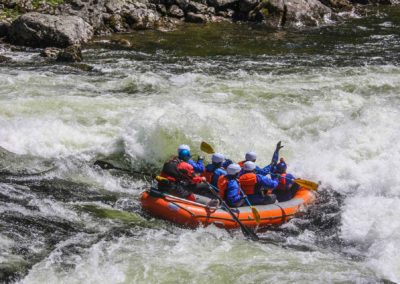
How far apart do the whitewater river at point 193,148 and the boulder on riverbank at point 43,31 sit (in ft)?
2.48

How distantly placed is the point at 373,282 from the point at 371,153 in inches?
178

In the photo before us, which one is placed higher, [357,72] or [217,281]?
[357,72]

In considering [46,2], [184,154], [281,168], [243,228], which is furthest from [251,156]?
[46,2]

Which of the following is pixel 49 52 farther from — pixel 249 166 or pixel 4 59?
pixel 249 166

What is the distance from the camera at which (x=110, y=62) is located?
15289 mm

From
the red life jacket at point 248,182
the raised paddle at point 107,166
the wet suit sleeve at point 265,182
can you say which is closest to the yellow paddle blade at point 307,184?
the wet suit sleeve at point 265,182

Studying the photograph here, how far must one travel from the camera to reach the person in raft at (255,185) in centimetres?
809

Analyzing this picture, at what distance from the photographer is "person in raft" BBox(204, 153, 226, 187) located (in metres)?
8.33

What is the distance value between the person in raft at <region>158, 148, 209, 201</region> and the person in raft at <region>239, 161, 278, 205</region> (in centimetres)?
58

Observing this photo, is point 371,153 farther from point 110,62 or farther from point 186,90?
point 110,62

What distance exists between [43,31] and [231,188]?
1081 centimetres

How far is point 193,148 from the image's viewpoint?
33.5 feet

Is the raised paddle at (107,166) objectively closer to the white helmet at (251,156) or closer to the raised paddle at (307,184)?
the white helmet at (251,156)

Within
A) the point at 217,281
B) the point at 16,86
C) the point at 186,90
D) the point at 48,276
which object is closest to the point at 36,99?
the point at 16,86
